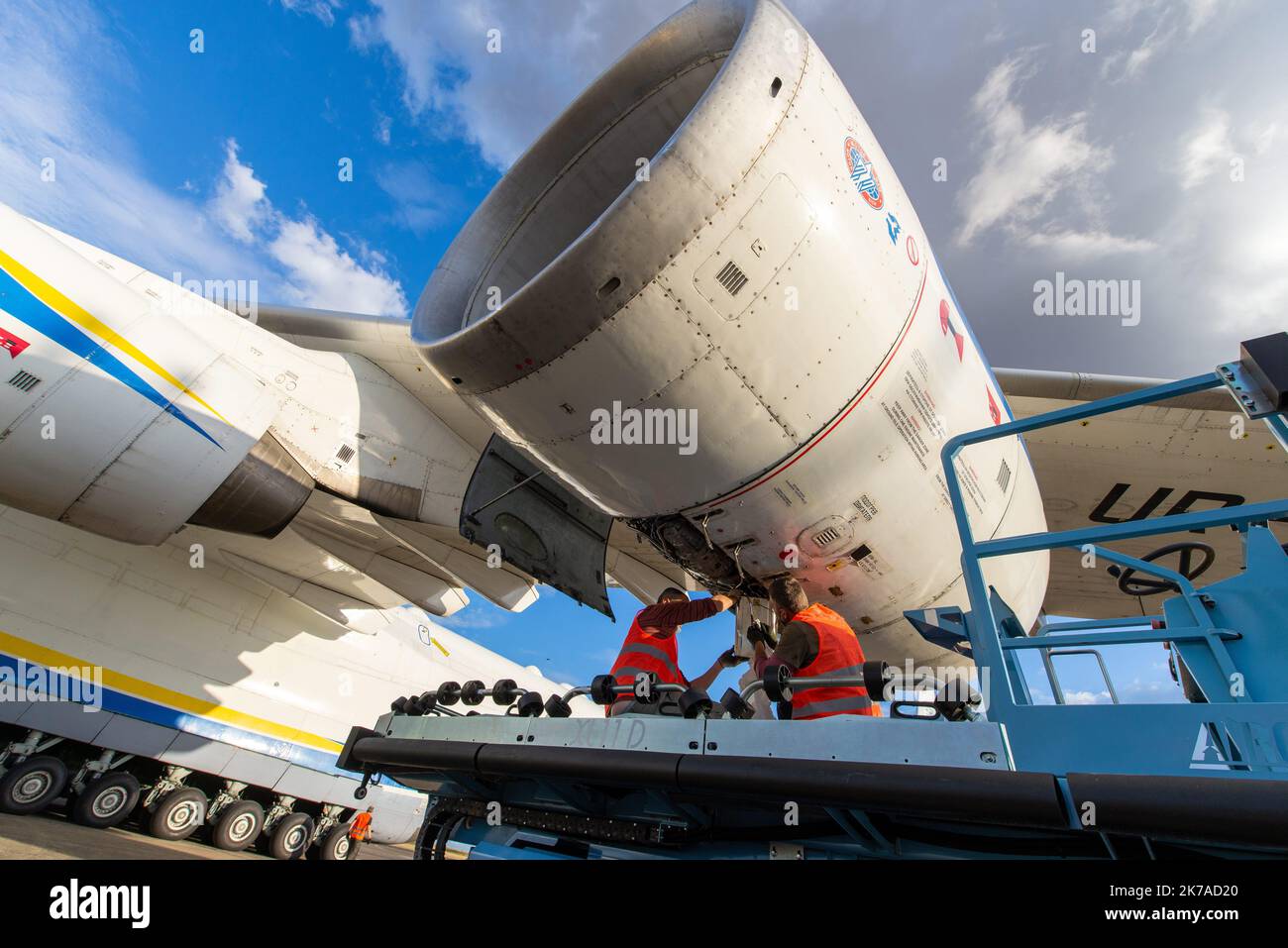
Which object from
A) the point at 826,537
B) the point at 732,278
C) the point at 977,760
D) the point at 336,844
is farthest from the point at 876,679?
the point at 336,844

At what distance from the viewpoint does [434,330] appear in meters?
3.67

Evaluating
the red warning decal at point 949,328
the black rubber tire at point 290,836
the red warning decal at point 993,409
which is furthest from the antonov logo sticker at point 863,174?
the black rubber tire at point 290,836

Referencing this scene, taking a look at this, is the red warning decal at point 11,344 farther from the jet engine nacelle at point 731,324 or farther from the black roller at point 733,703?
the black roller at point 733,703

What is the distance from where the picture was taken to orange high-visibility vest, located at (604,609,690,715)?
398 cm

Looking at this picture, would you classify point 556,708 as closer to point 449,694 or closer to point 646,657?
point 449,694

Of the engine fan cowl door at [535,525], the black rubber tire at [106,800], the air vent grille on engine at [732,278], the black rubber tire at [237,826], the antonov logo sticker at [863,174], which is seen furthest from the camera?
the black rubber tire at [237,826]

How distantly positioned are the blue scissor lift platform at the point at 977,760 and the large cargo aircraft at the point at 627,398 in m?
1.01

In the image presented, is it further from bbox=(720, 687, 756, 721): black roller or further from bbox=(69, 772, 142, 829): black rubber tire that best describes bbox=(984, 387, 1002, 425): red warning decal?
bbox=(69, 772, 142, 829): black rubber tire

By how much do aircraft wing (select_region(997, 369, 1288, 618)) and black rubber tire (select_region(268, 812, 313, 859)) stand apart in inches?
401

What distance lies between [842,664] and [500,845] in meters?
1.75

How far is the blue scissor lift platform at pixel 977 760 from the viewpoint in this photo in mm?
1611

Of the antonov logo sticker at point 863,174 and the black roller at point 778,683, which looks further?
the antonov logo sticker at point 863,174
